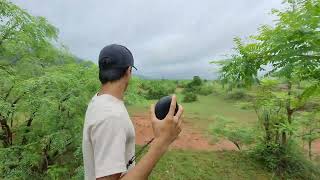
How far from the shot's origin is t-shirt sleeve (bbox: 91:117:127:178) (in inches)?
69.9

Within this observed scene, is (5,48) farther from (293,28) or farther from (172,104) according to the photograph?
(172,104)

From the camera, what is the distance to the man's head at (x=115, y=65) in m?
2.03

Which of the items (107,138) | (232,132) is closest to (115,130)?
(107,138)

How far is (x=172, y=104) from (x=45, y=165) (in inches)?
283

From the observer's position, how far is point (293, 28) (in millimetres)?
3836

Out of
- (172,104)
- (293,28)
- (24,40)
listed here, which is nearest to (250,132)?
(24,40)

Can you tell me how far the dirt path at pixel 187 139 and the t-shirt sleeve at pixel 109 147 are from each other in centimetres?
1035

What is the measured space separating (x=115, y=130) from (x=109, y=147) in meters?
0.08

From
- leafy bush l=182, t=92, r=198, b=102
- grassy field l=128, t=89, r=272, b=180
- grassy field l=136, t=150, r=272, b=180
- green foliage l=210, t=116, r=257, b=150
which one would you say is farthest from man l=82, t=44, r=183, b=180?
leafy bush l=182, t=92, r=198, b=102

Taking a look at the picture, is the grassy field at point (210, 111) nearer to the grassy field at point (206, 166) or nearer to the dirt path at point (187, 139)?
the dirt path at point (187, 139)

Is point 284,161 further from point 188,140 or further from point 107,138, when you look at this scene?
point 107,138

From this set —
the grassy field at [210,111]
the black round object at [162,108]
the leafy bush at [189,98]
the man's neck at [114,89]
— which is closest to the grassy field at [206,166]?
the grassy field at [210,111]

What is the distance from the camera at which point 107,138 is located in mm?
1802

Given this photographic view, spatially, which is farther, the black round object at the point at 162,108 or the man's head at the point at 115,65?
the man's head at the point at 115,65
